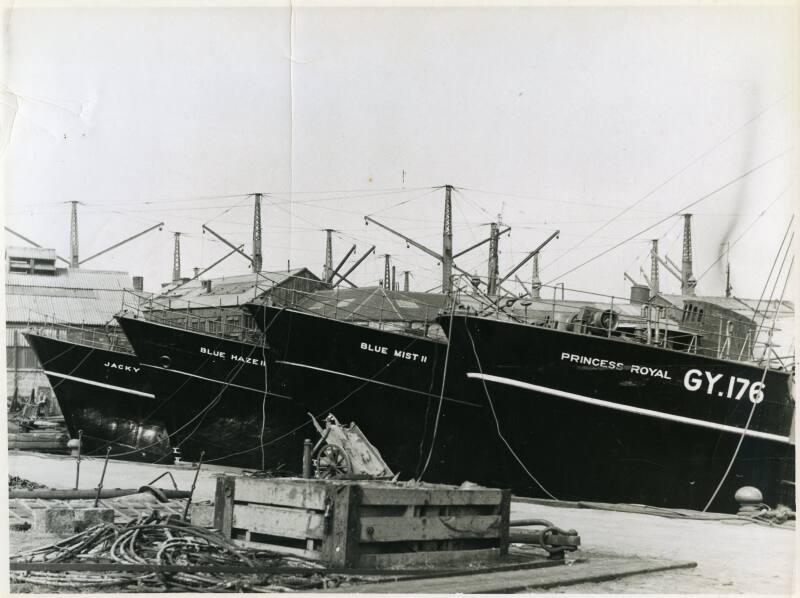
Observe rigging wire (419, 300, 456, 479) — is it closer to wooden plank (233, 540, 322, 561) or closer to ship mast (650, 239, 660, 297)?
ship mast (650, 239, 660, 297)

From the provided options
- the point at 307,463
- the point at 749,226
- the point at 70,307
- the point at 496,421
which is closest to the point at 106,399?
the point at 70,307

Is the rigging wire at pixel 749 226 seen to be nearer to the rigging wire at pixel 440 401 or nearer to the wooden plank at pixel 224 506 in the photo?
the rigging wire at pixel 440 401

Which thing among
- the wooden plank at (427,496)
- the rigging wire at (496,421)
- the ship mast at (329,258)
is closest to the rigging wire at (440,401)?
the rigging wire at (496,421)

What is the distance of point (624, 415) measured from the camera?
550 inches

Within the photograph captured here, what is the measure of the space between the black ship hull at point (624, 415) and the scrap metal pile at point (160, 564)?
7913 mm

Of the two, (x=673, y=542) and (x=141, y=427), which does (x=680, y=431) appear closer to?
(x=673, y=542)

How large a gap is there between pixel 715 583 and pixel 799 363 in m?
3.14

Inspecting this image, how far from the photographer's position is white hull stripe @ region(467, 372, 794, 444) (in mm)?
13062

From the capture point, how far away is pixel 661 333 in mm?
16266

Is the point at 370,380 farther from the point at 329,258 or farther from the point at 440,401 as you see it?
the point at 329,258

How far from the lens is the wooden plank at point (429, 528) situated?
714cm

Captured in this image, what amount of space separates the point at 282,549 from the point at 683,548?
4.68 m

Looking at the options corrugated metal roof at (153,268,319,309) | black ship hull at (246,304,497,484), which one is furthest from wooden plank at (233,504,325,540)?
corrugated metal roof at (153,268,319,309)

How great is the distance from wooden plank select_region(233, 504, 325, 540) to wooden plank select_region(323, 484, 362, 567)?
12cm
